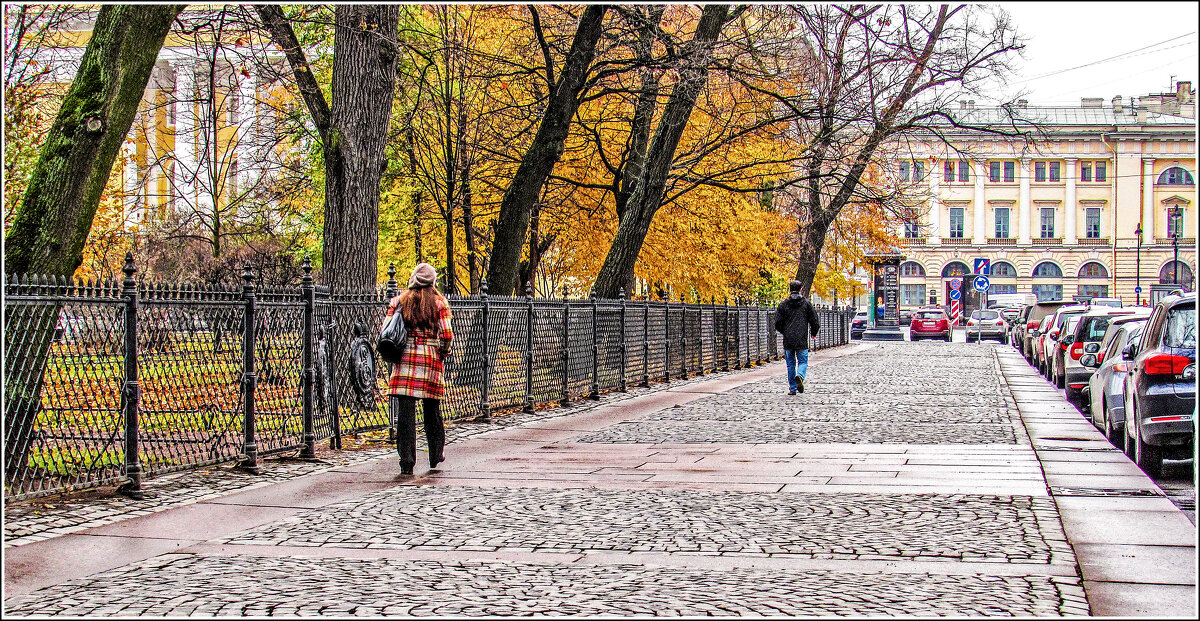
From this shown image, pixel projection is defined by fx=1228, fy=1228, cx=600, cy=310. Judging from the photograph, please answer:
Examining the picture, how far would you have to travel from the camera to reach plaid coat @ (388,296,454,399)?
10.8m

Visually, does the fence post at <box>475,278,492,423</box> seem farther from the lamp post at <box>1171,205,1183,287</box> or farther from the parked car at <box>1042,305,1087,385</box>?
the lamp post at <box>1171,205,1183,287</box>

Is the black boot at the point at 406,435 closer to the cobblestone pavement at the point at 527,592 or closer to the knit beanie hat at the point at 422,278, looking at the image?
the knit beanie hat at the point at 422,278

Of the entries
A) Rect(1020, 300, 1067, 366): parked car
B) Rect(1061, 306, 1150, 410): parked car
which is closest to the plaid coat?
Rect(1061, 306, 1150, 410): parked car

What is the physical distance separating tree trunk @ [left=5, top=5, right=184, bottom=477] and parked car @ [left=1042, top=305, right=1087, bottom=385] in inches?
778

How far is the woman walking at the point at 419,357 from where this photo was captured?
423 inches

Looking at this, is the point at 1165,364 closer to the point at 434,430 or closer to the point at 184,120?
the point at 434,430

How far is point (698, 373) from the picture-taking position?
27703mm

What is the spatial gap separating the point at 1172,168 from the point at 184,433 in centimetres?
9653

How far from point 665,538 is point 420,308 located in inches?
159

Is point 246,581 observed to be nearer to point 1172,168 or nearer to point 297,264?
point 297,264

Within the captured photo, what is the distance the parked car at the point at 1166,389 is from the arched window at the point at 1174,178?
9026 cm

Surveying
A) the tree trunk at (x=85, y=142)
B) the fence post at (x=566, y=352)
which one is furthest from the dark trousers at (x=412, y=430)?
the fence post at (x=566, y=352)

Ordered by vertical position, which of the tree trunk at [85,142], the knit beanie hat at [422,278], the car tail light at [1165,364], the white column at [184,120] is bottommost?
the car tail light at [1165,364]

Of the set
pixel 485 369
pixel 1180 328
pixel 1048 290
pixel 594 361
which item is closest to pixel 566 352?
pixel 594 361
